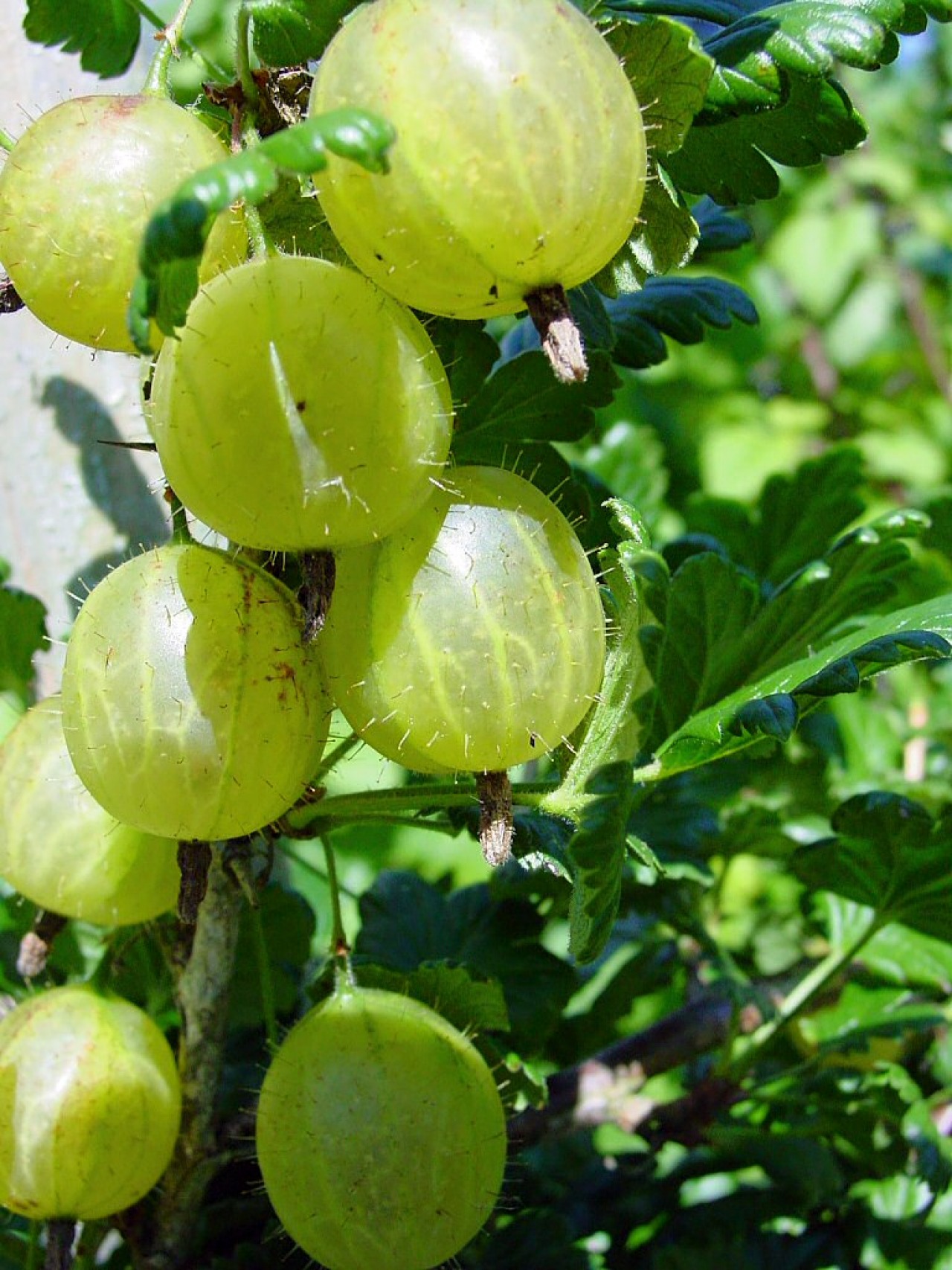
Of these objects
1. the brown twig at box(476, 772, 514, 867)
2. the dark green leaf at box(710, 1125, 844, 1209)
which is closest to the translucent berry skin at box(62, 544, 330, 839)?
the brown twig at box(476, 772, 514, 867)

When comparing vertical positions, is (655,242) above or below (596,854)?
above

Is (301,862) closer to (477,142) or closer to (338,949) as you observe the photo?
(338,949)

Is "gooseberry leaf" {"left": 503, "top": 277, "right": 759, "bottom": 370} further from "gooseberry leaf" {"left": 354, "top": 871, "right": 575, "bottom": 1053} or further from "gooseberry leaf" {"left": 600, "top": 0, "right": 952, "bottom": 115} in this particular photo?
"gooseberry leaf" {"left": 354, "top": 871, "right": 575, "bottom": 1053}

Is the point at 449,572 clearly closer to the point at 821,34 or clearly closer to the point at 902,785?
the point at 821,34

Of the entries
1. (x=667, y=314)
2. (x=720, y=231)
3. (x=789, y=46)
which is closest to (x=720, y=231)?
(x=720, y=231)

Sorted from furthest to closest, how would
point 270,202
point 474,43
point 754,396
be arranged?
point 754,396, point 270,202, point 474,43

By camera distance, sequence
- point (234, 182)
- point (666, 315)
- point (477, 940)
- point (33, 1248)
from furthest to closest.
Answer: point (477, 940) → point (666, 315) → point (33, 1248) → point (234, 182)

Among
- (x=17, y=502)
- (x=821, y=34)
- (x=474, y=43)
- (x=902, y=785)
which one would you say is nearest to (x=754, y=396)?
(x=902, y=785)
